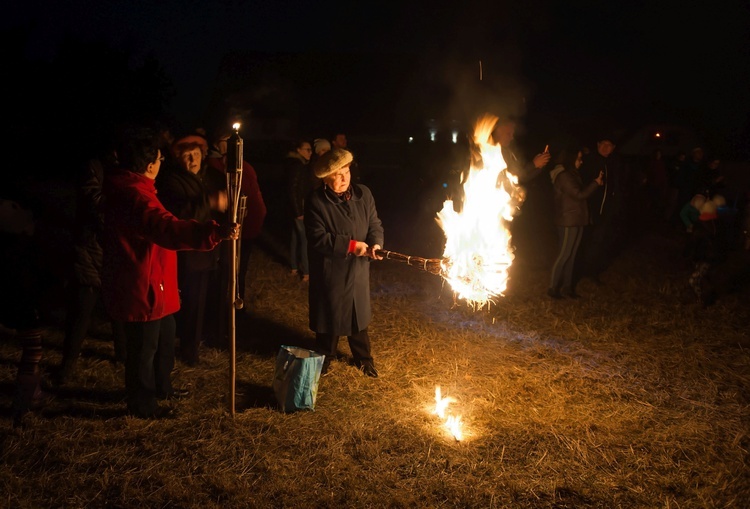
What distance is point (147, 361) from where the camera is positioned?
14.1 feet

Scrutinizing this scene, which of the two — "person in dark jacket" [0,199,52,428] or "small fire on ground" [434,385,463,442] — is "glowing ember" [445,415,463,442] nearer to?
"small fire on ground" [434,385,463,442]

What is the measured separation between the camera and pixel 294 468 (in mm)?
3922

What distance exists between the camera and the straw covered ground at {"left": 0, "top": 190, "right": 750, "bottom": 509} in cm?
369

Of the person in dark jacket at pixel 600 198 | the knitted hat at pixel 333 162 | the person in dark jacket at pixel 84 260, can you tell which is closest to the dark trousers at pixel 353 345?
the knitted hat at pixel 333 162

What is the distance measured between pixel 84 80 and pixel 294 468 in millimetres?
19710

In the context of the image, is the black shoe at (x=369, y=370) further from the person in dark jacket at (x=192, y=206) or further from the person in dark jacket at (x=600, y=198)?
the person in dark jacket at (x=600, y=198)

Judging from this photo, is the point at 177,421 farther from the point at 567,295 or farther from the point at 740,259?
the point at 740,259

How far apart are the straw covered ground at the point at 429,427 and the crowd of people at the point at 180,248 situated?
1.20 ft

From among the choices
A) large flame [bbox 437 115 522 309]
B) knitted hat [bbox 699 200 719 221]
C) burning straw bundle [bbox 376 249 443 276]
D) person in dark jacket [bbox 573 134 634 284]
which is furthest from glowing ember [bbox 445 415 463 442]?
knitted hat [bbox 699 200 719 221]

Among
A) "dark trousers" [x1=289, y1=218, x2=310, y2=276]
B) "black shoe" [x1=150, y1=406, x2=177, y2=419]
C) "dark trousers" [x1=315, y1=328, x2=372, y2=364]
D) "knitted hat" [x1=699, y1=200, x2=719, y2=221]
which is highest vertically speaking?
"knitted hat" [x1=699, y1=200, x2=719, y2=221]

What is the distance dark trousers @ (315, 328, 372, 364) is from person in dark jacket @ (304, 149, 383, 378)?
1cm

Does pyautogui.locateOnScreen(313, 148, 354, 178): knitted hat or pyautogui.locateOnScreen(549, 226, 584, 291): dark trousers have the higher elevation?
pyautogui.locateOnScreen(313, 148, 354, 178): knitted hat

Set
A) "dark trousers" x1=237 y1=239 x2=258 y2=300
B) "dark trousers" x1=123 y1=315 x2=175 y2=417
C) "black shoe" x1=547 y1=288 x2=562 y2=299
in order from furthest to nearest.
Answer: "black shoe" x1=547 y1=288 x2=562 y2=299
"dark trousers" x1=237 y1=239 x2=258 y2=300
"dark trousers" x1=123 y1=315 x2=175 y2=417

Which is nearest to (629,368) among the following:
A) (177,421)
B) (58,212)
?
(177,421)
